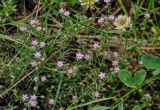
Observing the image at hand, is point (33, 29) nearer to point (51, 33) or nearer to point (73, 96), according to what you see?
point (51, 33)

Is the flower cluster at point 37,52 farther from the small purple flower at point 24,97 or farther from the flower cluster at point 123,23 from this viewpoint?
the flower cluster at point 123,23

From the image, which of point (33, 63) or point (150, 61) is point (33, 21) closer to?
point (33, 63)

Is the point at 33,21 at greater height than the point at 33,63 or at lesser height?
greater

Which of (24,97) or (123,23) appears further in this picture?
(123,23)

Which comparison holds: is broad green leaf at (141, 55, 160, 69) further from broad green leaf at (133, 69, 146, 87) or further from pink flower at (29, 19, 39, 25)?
pink flower at (29, 19, 39, 25)

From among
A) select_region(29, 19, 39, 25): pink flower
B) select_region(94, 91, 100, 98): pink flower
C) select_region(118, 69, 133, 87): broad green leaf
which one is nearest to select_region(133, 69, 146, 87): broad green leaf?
select_region(118, 69, 133, 87): broad green leaf

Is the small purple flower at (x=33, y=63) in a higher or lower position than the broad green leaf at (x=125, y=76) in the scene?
higher

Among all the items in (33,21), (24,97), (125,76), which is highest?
(33,21)

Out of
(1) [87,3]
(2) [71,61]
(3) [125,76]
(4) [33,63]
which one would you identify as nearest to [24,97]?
(4) [33,63]

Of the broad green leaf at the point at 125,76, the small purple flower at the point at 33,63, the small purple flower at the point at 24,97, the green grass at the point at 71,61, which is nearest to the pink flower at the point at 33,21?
the green grass at the point at 71,61
